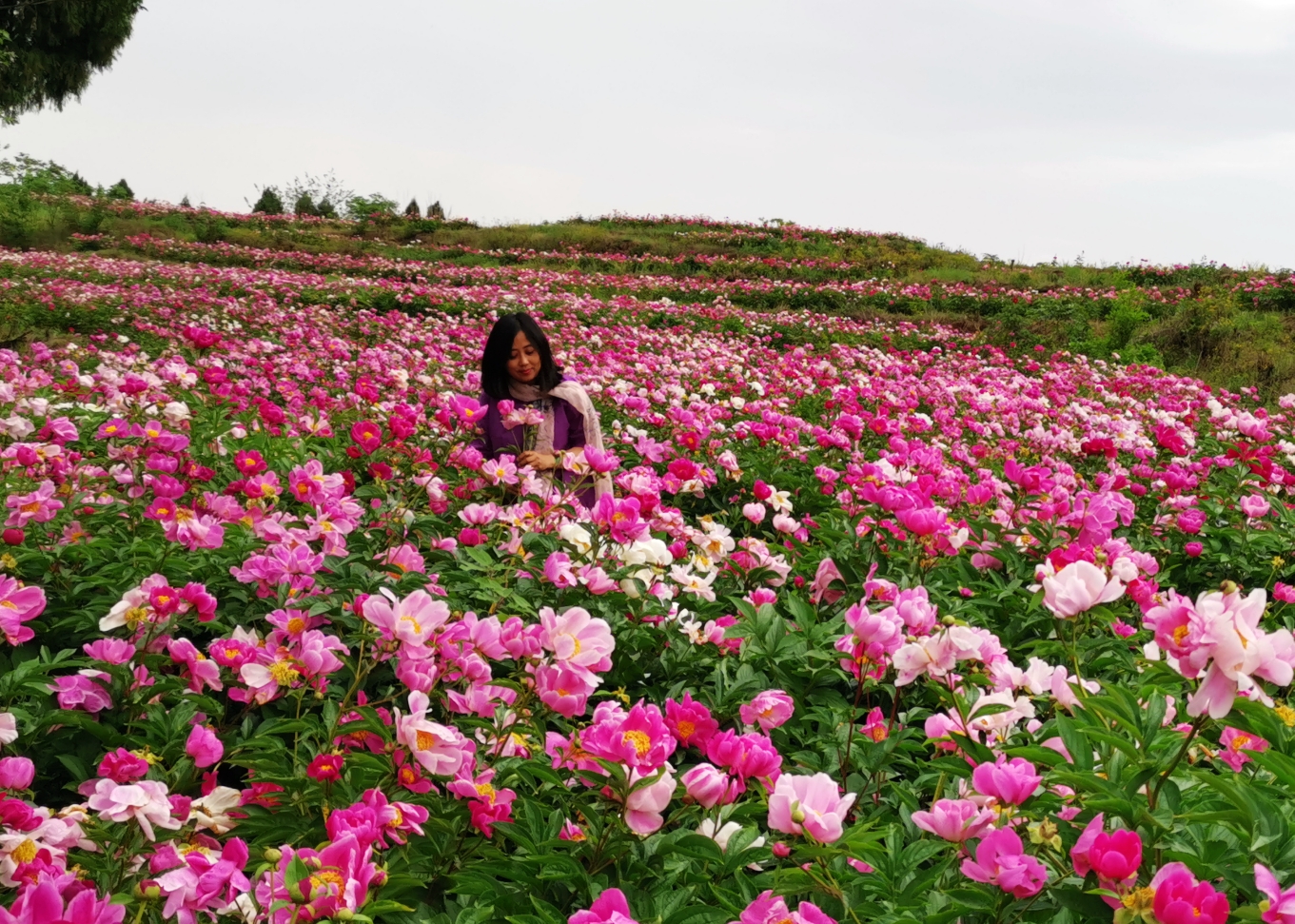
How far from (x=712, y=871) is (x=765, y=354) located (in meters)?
8.32

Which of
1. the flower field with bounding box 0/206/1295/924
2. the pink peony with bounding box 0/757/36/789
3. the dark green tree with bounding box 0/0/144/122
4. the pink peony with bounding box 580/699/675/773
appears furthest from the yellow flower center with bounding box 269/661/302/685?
the dark green tree with bounding box 0/0/144/122

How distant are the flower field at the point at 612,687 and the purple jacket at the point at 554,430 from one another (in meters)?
0.44

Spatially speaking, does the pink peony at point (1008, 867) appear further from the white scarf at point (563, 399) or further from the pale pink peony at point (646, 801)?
the white scarf at point (563, 399)

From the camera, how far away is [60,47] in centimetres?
1975

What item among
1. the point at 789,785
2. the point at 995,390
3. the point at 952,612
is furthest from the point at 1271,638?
the point at 995,390

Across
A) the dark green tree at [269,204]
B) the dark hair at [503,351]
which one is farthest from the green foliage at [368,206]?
the dark hair at [503,351]

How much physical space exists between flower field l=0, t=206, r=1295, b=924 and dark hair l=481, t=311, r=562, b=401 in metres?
0.60

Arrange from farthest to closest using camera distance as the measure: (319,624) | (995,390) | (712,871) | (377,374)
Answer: (995,390) < (377,374) < (319,624) < (712,871)

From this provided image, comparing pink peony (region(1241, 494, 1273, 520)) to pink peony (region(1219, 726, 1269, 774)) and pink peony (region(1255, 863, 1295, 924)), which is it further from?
pink peony (region(1255, 863, 1295, 924))

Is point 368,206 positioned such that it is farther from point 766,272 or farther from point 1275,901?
point 1275,901

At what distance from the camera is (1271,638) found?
3.10 ft

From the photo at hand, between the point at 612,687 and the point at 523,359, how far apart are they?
240cm

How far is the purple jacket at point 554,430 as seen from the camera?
14.0 feet

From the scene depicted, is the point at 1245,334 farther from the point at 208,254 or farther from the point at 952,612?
the point at 208,254
